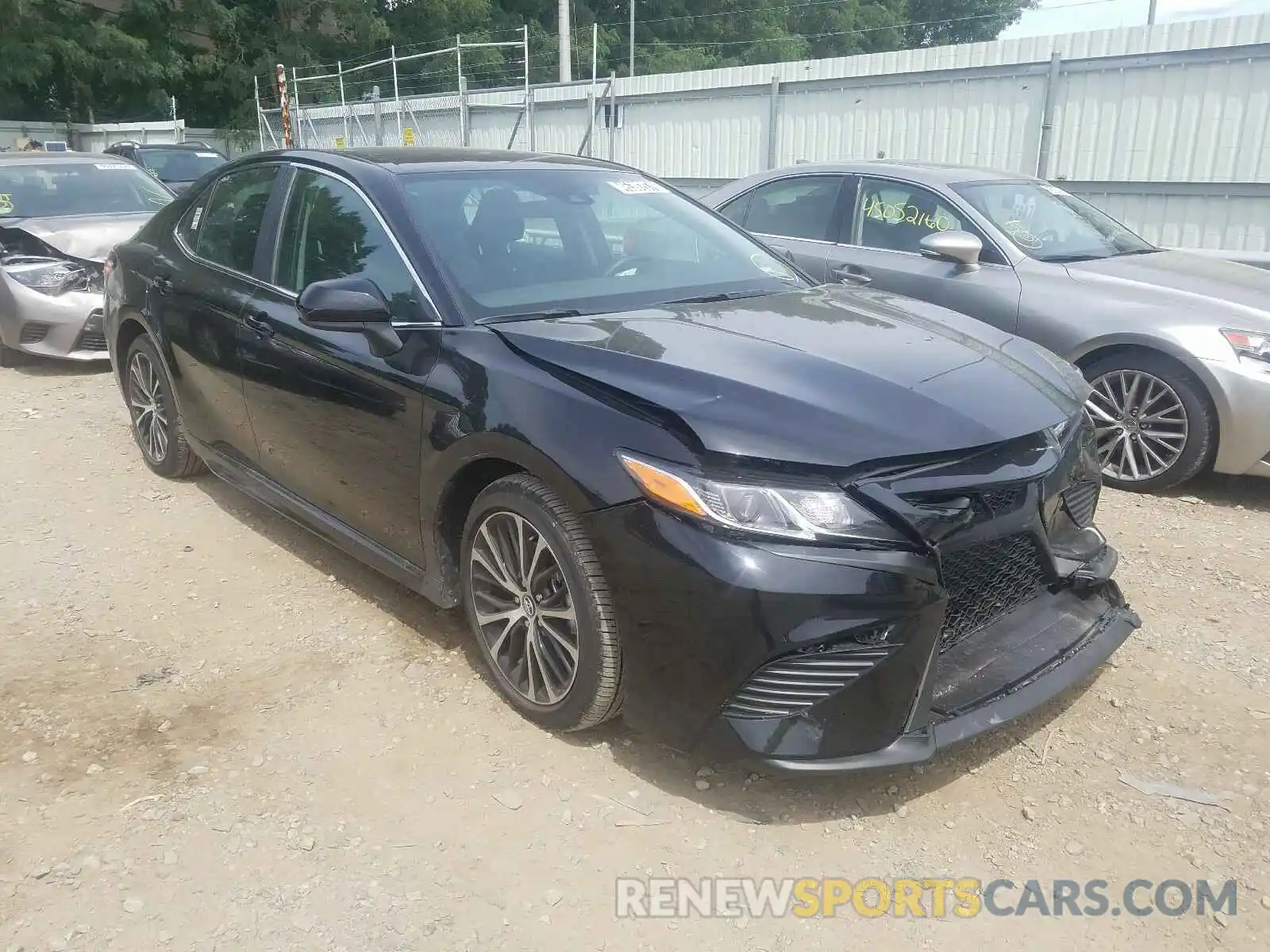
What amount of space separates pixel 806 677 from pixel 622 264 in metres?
1.79

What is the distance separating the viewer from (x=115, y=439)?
6.00 m

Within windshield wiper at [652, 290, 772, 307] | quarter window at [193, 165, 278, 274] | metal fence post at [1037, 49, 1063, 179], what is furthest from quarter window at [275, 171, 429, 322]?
metal fence post at [1037, 49, 1063, 179]

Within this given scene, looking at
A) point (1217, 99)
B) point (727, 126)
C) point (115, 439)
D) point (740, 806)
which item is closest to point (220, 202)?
point (115, 439)

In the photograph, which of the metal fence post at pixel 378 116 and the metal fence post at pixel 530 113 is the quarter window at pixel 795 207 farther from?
the metal fence post at pixel 378 116

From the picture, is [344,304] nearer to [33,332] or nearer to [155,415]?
[155,415]

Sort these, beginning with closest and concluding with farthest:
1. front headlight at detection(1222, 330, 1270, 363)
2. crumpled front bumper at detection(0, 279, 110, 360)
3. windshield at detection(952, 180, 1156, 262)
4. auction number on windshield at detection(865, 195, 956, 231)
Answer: front headlight at detection(1222, 330, 1270, 363) < windshield at detection(952, 180, 1156, 262) < auction number on windshield at detection(865, 195, 956, 231) < crumpled front bumper at detection(0, 279, 110, 360)

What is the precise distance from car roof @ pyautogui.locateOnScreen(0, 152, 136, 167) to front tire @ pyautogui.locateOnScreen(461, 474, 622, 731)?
7526mm

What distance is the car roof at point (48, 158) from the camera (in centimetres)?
841

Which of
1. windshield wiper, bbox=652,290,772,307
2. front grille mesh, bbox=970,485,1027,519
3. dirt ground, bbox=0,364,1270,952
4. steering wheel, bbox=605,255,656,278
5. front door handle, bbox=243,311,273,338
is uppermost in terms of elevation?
steering wheel, bbox=605,255,656,278

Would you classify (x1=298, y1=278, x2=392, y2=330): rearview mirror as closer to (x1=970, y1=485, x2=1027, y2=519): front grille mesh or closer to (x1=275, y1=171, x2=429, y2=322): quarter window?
(x1=275, y1=171, x2=429, y2=322): quarter window

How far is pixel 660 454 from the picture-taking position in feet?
8.20

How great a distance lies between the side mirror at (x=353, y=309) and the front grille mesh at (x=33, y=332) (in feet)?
17.9

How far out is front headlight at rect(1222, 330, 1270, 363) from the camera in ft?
15.4

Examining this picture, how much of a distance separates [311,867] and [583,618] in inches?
35.7
